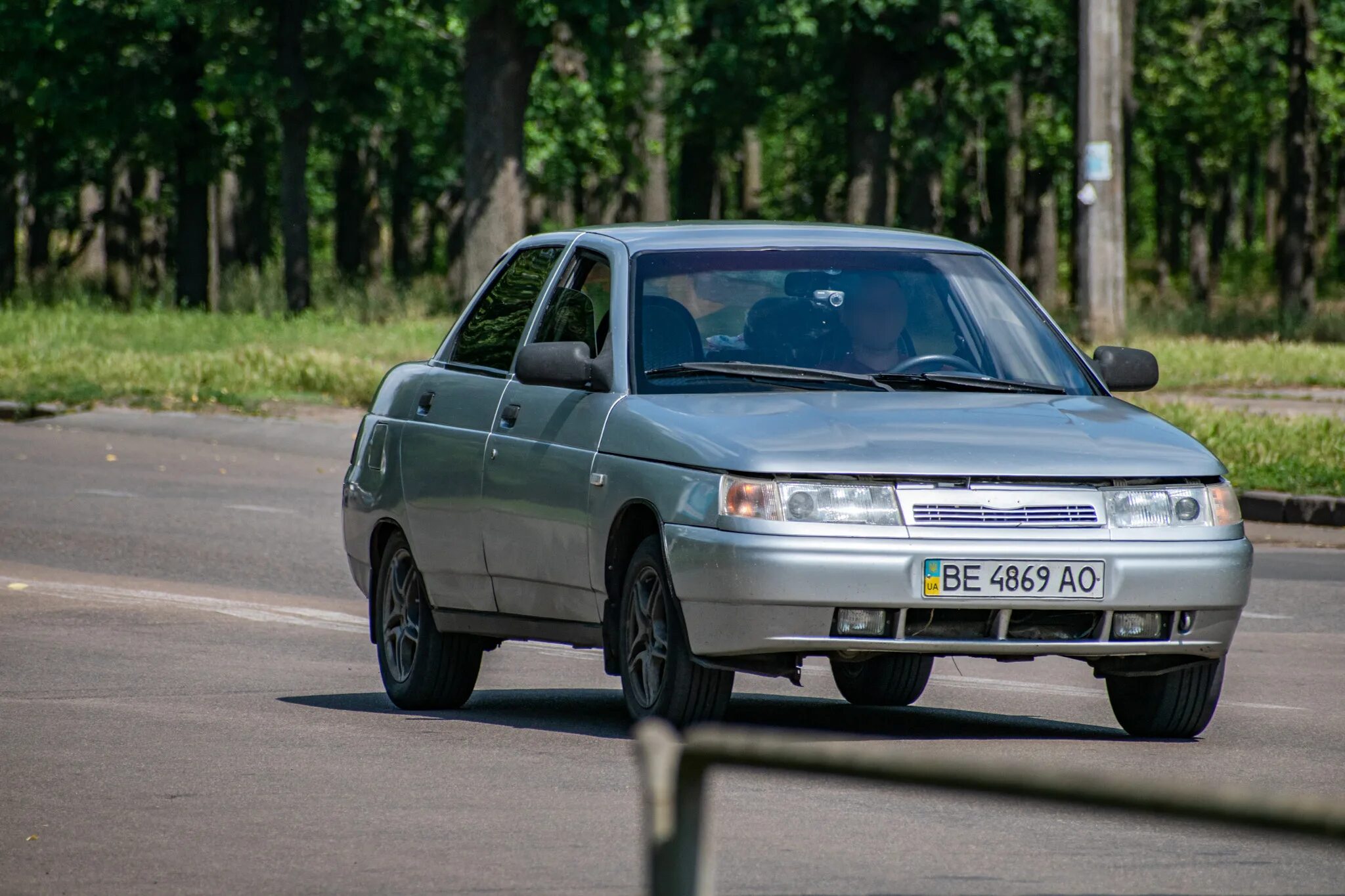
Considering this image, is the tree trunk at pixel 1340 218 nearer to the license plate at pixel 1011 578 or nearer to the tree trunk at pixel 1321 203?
the tree trunk at pixel 1321 203

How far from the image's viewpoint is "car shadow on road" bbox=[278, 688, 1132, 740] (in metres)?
7.57

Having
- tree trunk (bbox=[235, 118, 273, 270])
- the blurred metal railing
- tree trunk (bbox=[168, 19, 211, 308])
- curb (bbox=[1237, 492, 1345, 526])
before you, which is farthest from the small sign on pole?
the blurred metal railing

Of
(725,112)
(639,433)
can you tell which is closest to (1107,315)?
Result: (725,112)

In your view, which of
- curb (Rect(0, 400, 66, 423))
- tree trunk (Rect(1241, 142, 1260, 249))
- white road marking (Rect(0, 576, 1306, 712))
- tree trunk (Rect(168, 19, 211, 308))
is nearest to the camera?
white road marking (Rect(0, 576, 1306, 712))

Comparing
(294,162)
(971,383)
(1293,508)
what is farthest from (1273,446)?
(294,162)

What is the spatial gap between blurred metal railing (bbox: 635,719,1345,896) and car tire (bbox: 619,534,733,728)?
4593mm

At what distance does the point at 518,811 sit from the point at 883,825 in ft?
3.28

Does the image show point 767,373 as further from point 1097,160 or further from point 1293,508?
point 1097,160

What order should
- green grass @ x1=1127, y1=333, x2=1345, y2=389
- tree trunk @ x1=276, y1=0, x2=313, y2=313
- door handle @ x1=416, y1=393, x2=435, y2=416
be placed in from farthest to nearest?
tree trunk @ x1=276, y1=0, x2=313, y2=313 < green grass @ x1=1127, y1=333, x2=1345, y2=389 < door handle @ x1=416, y1=393, x2=435, y2=416

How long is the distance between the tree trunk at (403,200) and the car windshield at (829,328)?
1870 inches

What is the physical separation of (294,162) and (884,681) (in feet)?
115

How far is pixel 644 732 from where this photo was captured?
7.36 feet

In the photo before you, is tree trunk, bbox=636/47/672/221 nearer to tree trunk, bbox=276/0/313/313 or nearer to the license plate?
tree trunk, bbox=276/0/313/313

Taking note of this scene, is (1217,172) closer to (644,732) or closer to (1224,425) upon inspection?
(1224,425)
